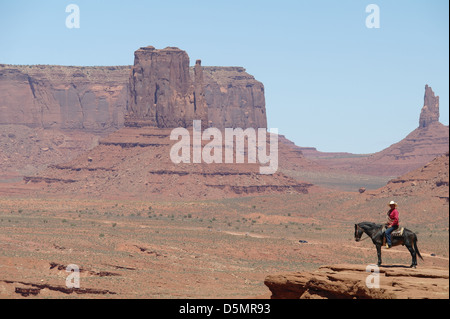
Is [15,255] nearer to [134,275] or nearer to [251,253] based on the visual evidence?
[134,275]

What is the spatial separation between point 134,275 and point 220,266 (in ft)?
32.5

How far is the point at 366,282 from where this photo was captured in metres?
24.7

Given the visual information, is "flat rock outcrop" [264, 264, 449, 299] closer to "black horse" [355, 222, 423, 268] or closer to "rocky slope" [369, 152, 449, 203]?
"black horse" [355, 222, 423, 268]

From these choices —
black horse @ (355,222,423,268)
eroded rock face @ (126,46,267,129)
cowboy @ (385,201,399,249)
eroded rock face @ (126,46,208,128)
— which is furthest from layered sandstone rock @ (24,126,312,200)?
cowboy @ (385,201,399,249)

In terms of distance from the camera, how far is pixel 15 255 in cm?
5366

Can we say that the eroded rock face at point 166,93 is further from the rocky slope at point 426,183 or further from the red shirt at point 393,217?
the red shirt at point 393,217

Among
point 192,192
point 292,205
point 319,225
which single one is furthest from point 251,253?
point 192,192

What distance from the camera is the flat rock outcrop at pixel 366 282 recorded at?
23.5 meters

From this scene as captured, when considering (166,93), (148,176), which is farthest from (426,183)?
(166,93)

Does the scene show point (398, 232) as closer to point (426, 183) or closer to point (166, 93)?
point (426, 183)

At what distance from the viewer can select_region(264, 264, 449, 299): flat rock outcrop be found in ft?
77.0

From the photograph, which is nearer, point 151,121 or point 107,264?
point 107,264

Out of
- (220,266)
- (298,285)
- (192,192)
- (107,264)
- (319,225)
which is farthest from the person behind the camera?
(192,192)

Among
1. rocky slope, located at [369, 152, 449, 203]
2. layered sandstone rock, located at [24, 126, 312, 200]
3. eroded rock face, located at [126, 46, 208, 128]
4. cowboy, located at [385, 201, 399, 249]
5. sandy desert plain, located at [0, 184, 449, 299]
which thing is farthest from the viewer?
eroded rock face, located at [126, 46, 208, 128]
